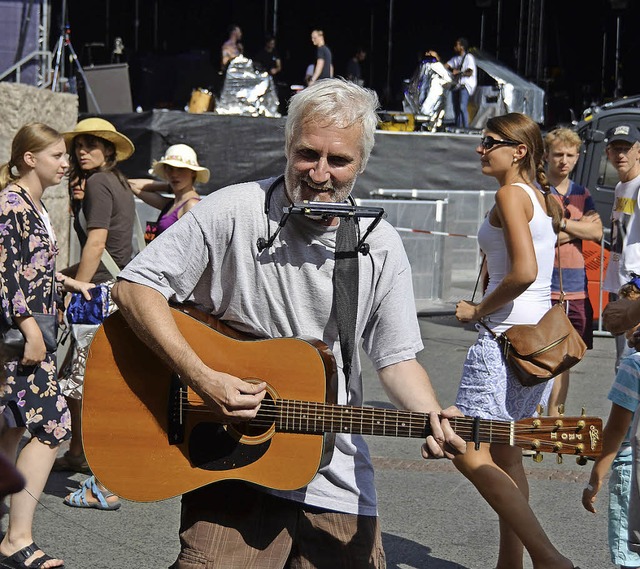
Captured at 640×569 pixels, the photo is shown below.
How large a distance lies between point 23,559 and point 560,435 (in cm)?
254

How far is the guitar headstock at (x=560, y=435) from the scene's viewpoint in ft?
9.30

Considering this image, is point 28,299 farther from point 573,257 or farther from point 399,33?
point 399,33

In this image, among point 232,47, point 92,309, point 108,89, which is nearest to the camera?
point 92,309

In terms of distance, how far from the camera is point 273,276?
2814 mm

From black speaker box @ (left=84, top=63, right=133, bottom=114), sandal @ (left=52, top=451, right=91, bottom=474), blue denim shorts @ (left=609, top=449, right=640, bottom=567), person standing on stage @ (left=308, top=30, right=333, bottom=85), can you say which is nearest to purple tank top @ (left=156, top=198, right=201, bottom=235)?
sandal @ (left=52, top=451, right=91, bottom=474)

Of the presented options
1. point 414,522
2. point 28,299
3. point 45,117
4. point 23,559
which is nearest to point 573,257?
point 414,522

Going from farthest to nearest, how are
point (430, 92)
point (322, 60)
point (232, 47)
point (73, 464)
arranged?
1. point (322, 60)
2. point (232, 47)
3. point (430, 92)
4. point (73, 464)

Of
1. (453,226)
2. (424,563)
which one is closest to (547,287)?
(424,563)

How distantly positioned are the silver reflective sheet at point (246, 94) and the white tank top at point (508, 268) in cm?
1252

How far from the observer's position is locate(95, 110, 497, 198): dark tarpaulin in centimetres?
1352

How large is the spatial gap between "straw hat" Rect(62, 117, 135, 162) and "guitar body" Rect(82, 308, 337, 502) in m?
3.15

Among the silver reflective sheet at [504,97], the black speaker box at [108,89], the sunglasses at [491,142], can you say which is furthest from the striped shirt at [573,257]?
the silver reflective sheet at [504,97]

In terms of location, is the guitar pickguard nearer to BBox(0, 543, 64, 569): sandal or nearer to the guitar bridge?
the guitar bridge

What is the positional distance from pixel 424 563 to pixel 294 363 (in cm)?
215
